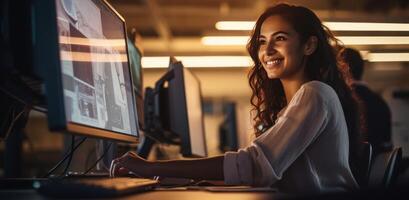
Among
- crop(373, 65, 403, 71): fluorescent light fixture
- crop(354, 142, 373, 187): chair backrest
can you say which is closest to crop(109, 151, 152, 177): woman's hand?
crop(354, 142, 373, 187): chair backrest

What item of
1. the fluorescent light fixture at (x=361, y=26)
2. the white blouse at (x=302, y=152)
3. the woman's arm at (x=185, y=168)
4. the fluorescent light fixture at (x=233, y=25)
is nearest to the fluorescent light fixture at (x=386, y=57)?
the fluorescent light fixture at (x=361, y=26)

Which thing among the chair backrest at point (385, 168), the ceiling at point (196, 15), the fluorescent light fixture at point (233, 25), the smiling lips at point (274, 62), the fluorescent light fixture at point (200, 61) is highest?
the ceiling at point (196, 15)

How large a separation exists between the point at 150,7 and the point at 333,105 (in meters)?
5.34

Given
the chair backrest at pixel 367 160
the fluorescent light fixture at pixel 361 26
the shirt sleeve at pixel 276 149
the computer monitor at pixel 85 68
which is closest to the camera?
the computer monitor at pixel 85 68

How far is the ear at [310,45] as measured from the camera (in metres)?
1.67

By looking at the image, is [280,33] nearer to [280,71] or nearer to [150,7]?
[280,71]

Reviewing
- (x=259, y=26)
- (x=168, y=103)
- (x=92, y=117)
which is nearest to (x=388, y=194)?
(x=92, y=117)

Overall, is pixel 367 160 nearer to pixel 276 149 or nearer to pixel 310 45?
pixel 310 45

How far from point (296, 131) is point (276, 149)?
0.08 metres

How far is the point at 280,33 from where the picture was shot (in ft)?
5.38

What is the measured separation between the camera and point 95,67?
1293 mm

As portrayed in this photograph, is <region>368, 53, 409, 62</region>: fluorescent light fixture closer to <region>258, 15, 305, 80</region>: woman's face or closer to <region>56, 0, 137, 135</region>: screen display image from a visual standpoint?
<region>258, 15, 305, 80</region>: woman's face

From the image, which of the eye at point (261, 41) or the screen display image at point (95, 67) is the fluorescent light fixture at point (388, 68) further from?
the screen display image at point (95, 67)

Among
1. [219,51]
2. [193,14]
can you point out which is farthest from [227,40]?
[219,51]
